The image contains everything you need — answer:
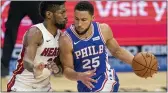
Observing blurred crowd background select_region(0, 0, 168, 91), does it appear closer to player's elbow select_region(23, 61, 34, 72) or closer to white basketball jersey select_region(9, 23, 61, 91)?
white basketball jersey select_region(9, 23, 61, 91)

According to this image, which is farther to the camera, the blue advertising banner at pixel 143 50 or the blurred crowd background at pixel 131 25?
the blue advertising banner at pixel 143 50

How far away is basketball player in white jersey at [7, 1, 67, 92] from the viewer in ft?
14.8

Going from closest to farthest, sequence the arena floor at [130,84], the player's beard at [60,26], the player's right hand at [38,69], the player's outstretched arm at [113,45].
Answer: the player's right hand at [38,69], the player's beard at [60,26], the player's outstretched arm at [113,45], the arena floor at [130,84]

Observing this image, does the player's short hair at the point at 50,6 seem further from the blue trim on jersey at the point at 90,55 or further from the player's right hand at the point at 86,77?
the player's right hand at the point at 86,77

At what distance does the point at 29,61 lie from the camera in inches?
175

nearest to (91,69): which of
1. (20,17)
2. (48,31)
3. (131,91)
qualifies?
(48,31)

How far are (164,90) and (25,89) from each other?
107 inches

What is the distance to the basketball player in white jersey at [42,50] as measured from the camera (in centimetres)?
451

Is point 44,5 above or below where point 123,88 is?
above

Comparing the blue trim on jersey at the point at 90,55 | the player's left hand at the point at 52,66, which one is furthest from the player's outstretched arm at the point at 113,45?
the player's left hand at the point at 52,66

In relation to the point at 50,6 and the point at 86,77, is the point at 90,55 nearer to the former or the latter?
the point at 86,77

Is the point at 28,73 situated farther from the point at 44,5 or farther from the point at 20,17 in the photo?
the point at 20,17

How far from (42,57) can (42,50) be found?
7 cm

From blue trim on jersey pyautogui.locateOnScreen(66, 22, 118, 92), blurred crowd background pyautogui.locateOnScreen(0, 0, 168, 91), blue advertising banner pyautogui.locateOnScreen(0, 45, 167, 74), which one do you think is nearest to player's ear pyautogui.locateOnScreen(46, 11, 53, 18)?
blue trim on jersey pyautogui.locateOnScreen(66, 22, 118, 92)
